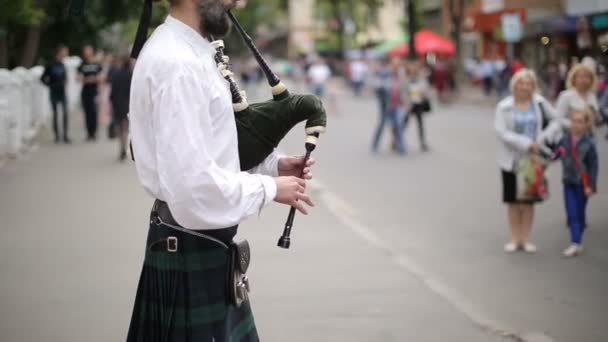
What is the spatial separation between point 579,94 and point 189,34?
6.58m

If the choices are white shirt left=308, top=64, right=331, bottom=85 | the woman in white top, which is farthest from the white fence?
white shirt left=308, top=64, right=331, bottom=85

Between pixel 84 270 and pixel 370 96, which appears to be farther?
pixel 370 96

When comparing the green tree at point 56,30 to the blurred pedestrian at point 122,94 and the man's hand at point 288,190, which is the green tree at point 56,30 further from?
the man's hand at point 288,190

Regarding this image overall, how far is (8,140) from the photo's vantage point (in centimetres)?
1528

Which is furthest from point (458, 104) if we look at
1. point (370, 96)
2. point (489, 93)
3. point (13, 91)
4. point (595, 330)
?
point (595, 330)

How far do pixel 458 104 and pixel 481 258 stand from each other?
26623 millimetres

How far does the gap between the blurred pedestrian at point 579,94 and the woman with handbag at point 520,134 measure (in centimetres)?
44

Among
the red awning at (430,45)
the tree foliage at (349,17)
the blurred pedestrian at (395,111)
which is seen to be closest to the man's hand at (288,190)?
the blurred pedestrian at (395,111)

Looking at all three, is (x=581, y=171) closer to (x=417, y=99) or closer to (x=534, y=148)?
(x=534, y=148)

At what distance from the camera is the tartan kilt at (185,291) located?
3068 millimetres

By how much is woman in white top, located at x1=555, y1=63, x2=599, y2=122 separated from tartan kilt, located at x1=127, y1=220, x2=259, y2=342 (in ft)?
20.1

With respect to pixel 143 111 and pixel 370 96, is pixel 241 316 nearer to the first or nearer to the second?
pixel 143 111

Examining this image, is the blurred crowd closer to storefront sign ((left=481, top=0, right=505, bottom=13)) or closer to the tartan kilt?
the tartan kilt

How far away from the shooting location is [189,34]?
9.50ft
